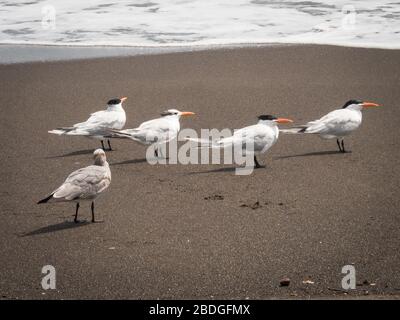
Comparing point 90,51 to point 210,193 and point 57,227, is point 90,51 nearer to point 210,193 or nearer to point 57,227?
point 210,193

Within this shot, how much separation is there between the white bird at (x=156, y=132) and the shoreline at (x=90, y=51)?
14.9 ft

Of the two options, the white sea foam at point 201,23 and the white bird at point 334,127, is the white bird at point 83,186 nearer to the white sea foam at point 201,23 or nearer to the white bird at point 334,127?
the white bird at point 334,127

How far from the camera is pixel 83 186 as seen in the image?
620 cm

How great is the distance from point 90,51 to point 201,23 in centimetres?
259

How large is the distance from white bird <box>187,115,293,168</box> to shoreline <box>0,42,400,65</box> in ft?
16.7

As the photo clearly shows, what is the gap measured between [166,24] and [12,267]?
1058 cm

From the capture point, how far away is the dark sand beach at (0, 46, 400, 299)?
5.05m

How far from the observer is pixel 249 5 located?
53.0 feet

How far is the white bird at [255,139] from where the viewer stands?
314 inches

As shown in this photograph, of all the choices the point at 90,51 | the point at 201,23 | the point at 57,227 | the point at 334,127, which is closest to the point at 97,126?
the point at 334,127

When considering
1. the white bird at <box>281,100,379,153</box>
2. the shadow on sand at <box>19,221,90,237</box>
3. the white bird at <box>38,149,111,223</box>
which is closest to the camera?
the shadow on sand at <box>19,221,90,237</box>

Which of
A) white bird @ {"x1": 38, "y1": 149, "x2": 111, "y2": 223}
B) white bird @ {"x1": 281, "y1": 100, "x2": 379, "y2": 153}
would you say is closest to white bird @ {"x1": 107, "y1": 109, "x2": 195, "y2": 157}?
white bird @ {"x1": 281, "y1": 100, "x2": 379, "y2": 153}

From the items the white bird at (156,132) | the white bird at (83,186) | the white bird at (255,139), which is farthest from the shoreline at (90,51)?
the white bird at (83,186)

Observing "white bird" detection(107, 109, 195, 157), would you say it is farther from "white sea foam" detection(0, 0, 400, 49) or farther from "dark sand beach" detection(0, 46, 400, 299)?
"white sea foam" detection(0, 0, 400, 49)
